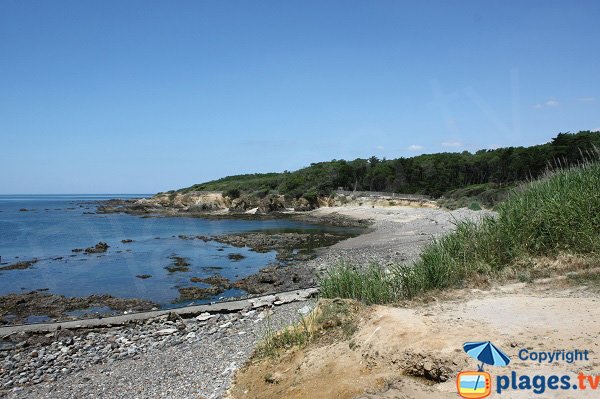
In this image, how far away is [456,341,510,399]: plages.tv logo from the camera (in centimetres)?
417

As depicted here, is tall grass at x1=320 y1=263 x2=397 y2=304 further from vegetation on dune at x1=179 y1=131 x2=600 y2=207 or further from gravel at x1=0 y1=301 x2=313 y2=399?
vegetation on dune at x1=179 y1=131 x2=600 y2=207

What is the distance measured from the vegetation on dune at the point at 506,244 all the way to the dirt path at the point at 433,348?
1.16 meters

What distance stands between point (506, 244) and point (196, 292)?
12877 mm

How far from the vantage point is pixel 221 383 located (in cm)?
732

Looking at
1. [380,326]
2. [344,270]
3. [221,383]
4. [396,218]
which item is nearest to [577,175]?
[344,270]

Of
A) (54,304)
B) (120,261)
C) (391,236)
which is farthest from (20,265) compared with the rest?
A: (391,236)

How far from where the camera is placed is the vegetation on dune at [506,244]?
846cm

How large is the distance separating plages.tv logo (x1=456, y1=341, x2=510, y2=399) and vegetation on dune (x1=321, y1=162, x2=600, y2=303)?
3.35 m

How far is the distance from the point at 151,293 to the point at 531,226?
15170 mm

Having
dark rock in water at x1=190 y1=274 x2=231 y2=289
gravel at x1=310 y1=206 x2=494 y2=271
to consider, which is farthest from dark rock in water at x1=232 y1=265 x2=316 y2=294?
gravel at x1=310 y1=206 x2=494 y2=271

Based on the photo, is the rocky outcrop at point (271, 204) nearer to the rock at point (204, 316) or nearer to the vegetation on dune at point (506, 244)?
the rock at point (204, 316)

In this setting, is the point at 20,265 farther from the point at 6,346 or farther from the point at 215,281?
the point at 6,346

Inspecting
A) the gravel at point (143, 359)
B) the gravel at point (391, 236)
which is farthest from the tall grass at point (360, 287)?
the gravel at point (391, 236)

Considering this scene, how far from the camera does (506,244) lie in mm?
9328
